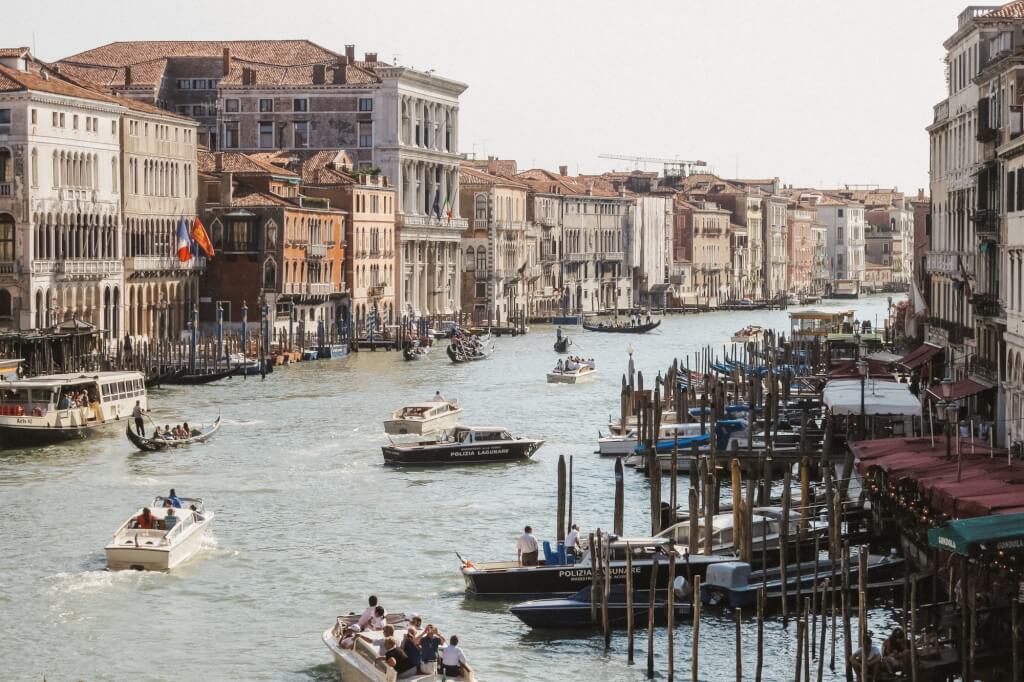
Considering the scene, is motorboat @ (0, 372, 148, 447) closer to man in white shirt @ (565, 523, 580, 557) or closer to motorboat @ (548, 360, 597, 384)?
motorboat @ (548, 360, 597, 384)

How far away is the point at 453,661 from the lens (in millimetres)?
15773

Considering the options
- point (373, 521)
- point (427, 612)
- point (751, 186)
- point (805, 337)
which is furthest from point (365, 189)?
point (751, 186)

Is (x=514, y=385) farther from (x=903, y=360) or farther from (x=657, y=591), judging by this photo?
(x=657, y=591)

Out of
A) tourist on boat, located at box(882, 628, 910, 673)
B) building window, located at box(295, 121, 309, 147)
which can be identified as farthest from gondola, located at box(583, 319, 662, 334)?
tourist on boat, located at box(882, 628, 910, 673)

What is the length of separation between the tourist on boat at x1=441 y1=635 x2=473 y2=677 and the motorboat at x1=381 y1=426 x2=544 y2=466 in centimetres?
1330

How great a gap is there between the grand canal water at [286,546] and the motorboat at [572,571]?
0.22 meters

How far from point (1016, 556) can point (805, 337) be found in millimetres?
34148

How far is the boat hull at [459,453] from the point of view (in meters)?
29.1

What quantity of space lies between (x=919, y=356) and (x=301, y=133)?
3912 cm

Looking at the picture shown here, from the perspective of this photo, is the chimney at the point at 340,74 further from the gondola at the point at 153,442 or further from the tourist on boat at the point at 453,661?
the tourist on boat at the point at 453,661

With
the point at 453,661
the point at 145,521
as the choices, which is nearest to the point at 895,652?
the point at 453,661

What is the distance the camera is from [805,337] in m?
49.2

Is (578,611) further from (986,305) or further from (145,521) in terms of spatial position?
(986,305)

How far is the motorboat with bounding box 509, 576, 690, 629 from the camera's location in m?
17.9
